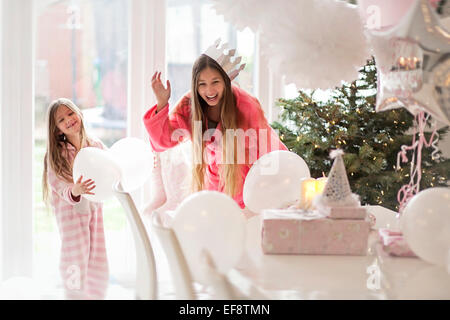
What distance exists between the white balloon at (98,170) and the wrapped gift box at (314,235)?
0.96 m

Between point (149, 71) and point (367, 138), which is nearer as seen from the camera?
point (367, 138)

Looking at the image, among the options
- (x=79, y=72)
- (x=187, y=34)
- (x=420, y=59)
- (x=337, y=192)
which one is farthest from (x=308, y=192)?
(x=79, y=72)

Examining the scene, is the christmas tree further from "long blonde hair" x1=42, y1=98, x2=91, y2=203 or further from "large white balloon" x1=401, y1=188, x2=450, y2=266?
"large white balloon" x1=401, y1=188, x2=450, y2=266

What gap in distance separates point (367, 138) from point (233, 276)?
174 cm

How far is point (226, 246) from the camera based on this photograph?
1.36 meters

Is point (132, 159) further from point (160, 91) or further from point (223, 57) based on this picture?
point (223, 57)

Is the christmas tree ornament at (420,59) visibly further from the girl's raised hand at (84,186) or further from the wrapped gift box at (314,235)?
the girl's raised hand at (84,186)

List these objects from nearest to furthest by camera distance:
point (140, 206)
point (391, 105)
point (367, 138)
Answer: point (391, 105) < point (367, 138) < point (140, 206)

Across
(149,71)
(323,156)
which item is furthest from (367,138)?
(149,71)

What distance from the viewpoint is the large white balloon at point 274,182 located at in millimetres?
1941

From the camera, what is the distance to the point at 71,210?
2.67m

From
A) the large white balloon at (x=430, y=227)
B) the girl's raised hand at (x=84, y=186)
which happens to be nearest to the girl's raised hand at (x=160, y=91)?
the girl's raised hand at (x=84, y=186)

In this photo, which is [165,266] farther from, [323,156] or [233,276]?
[233,276]
